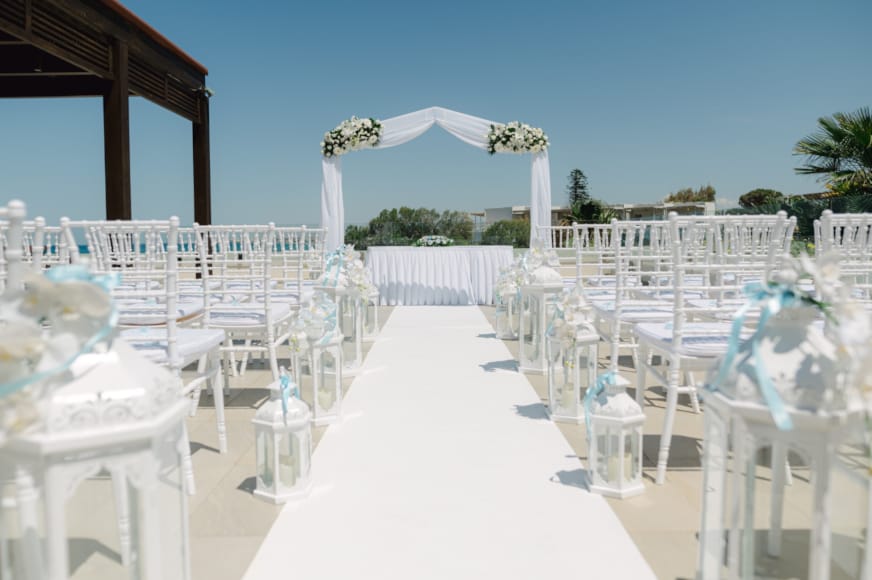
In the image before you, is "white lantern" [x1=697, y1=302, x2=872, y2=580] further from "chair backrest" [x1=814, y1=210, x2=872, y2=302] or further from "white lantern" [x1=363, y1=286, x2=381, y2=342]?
"white lantern" [x1=363, y1=286, x2=381, y2=342]

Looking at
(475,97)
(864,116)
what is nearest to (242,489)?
(864,116)

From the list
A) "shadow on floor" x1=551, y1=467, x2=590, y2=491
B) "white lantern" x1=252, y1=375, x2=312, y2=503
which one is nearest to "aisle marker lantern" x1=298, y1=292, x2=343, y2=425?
"white lantern" x1=252, y1=375, x2=312, y2=503

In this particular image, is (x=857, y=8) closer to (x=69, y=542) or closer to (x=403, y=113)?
(x=403, y=113)

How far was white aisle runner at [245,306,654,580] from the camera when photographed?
66.7 inches

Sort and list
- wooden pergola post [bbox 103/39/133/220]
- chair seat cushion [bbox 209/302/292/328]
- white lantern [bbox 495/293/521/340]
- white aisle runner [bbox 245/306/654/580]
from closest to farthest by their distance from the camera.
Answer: white aisle runner [bbox 245/306/654/580]
chair seat cushion [bbox 209/302/292/328]
white lantern [bbox 495/293/521/340]
wooden pergola post [bbox 103/39/133/220]

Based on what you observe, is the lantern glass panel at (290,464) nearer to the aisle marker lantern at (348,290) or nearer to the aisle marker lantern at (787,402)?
the aisle marker lantern at (787,402)

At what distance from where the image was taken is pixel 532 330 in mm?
4348

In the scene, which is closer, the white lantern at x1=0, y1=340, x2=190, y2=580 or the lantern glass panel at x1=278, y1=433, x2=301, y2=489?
the white lantern at x1=0, y1=340, x2=190, y2=580

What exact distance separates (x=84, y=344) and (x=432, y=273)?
782 cm

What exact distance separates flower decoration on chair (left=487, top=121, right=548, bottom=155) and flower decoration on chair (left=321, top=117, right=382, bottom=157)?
1.69m

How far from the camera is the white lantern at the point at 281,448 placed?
2.10m

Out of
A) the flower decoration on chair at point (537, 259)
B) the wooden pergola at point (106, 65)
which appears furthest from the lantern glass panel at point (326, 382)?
the wooden pergola at point (106, 65)

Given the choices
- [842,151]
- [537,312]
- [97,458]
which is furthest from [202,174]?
[842,151]

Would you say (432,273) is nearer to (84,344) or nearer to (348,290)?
(348,290)
